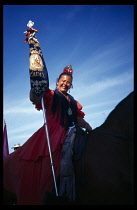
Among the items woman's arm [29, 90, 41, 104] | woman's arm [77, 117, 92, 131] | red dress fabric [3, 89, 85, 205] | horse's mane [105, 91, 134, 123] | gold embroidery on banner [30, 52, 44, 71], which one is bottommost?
red dress fabric [3, 89, 85, 205]

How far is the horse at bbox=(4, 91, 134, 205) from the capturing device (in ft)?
8.45

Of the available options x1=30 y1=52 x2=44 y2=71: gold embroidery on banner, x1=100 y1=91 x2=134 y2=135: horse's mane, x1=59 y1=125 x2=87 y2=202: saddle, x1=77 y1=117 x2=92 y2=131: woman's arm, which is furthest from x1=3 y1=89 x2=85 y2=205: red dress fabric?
x1=100 y1=91 x2=134 y2=135: horse's mane

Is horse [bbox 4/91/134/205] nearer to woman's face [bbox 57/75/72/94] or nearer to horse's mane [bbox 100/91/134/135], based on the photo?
horse's mane [bbox 100/91/134/135]

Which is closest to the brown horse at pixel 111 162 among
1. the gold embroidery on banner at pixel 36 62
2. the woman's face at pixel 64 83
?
the woman's face at pixel 64 83

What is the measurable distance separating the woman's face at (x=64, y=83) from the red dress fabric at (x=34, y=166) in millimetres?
611

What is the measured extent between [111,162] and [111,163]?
2 cm

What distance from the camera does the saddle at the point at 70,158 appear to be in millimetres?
3039

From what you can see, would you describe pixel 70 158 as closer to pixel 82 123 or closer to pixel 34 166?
pixel 34 166

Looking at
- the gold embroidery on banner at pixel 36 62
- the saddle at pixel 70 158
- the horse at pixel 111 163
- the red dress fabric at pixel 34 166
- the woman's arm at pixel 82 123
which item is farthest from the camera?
the woman's arm at pixel 82 123

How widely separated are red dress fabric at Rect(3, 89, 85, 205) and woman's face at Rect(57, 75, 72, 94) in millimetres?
611

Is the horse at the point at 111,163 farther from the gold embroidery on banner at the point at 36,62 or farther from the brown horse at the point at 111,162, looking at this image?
the gold embroidery on banner at the point at 36,62

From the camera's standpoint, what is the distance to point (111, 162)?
277 cm

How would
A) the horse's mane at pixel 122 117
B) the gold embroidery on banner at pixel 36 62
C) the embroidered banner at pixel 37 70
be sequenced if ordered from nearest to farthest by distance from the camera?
the horse's mane at pixel 122 117
the embroidered banner at pixel 37 70
the gold embroidery on banner at pixel 36 62

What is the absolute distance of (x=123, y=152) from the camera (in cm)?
274
